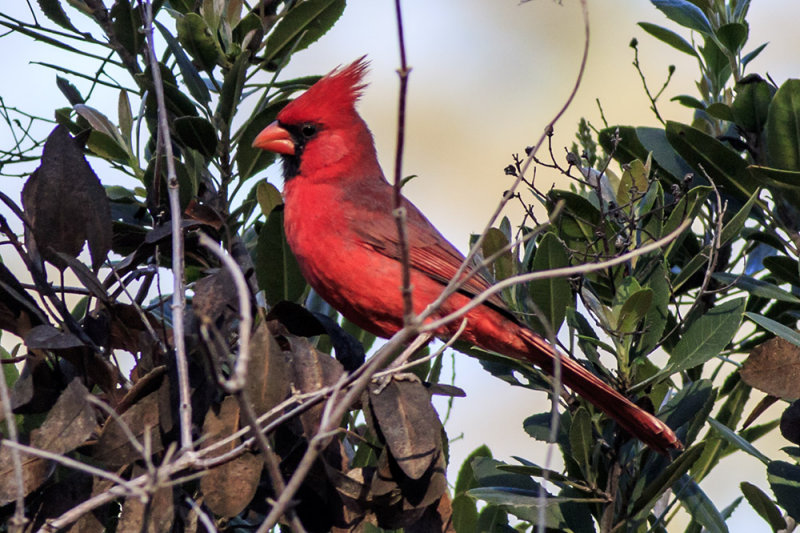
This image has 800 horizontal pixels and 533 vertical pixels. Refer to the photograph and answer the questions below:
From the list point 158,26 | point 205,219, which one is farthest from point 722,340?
point 158,26

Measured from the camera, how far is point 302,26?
2375mm

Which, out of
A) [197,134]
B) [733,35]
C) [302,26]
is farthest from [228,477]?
[733,35]

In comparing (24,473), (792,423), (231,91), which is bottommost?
(24,473)

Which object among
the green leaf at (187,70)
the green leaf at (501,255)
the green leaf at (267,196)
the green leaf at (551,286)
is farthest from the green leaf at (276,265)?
the green leaf at (551,286)

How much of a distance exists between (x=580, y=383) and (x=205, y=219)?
87 centimetres

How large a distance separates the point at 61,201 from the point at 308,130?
1379mm

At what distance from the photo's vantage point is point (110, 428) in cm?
156

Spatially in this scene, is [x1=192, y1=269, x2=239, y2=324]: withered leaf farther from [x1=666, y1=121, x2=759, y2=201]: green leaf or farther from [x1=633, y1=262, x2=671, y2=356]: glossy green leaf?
[x1=666, y1=121, x2=759, y2=201]: green leaf

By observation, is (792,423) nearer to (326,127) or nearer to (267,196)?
(267,196)

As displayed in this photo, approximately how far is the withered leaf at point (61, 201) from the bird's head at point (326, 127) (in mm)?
1171

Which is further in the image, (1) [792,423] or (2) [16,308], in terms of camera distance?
(1) [792,423]

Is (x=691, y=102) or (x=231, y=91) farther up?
(x=691, y=102)

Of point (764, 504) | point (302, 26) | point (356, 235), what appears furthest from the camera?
point (356, 235)

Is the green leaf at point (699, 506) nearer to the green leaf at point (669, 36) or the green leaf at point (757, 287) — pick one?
the green leaf at point (757, 287)
